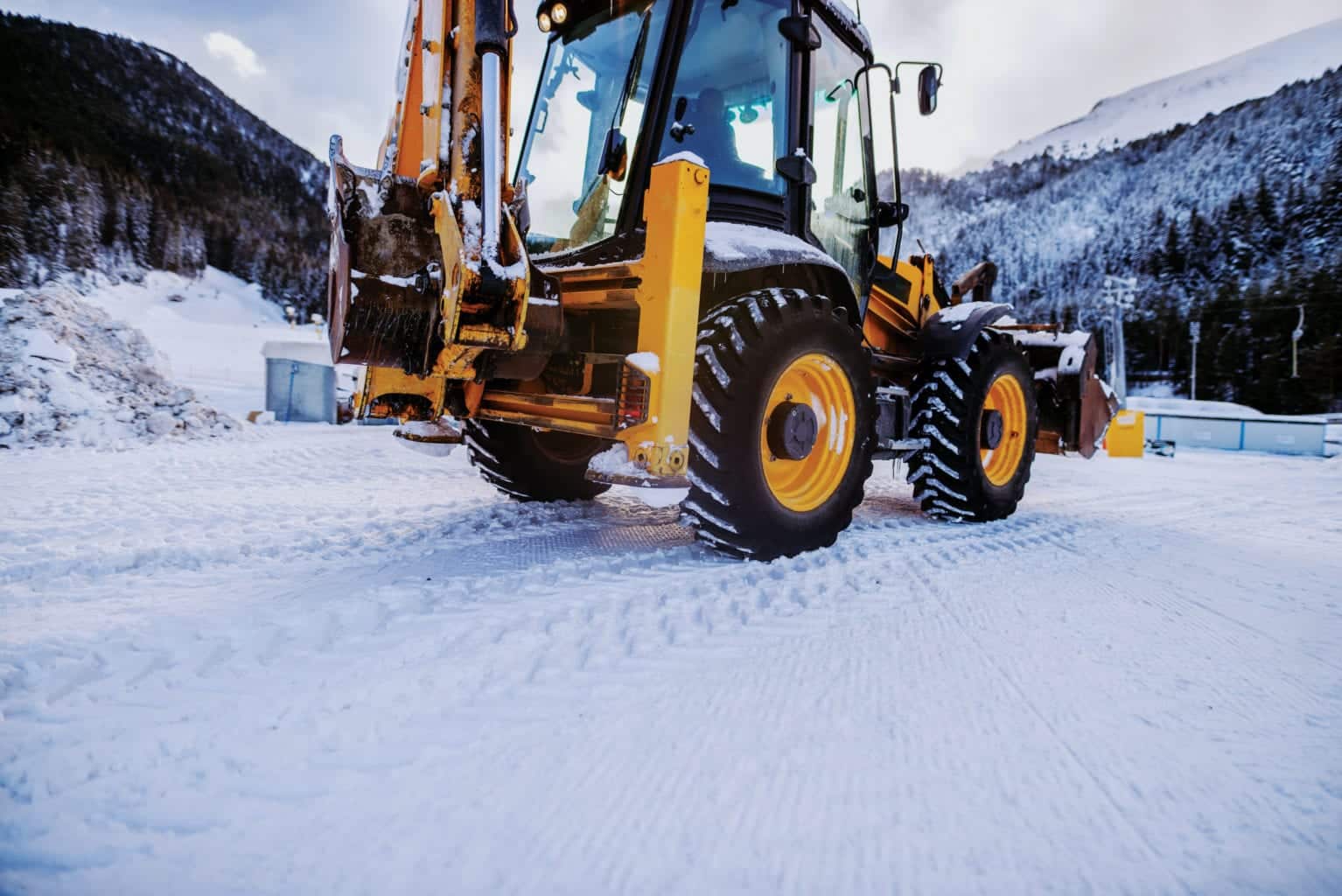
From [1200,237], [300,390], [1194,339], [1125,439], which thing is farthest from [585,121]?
[1200,237]

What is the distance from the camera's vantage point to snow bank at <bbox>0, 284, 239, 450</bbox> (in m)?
6.76

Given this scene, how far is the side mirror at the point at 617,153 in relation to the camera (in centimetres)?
338

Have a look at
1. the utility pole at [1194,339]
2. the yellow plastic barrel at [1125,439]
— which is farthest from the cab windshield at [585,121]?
the utility pole at [1194,339]

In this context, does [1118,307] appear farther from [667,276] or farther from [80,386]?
[80,386]

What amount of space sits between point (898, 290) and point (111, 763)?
4624 millimetres

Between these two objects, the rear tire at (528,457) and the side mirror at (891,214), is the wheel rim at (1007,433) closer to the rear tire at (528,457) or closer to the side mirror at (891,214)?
the side mirror at (891,214)

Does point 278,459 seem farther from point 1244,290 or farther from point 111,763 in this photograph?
point 1244,290

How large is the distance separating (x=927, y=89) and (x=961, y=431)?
204cm

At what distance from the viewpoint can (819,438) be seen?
143 inches

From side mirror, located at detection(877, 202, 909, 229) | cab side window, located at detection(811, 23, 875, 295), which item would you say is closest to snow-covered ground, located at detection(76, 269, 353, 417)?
cab side window, located at detection(811, 23, 875, 295)

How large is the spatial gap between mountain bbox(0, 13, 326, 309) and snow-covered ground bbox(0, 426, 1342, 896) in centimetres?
4078

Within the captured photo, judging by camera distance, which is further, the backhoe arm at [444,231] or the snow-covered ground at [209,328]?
Result: the snow-covered ground at [209,328]

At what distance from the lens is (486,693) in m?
1.78

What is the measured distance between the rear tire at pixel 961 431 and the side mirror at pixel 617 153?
7.46 feet
